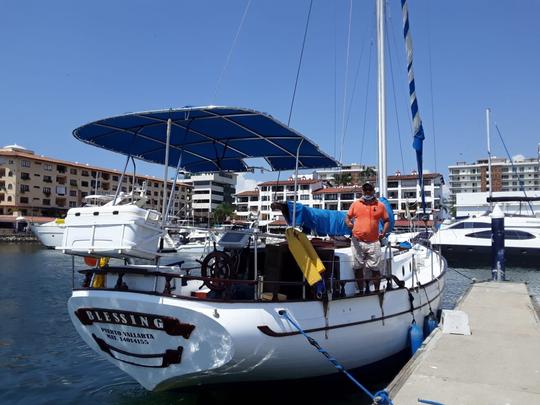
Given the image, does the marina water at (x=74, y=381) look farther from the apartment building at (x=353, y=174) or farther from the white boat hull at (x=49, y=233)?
the apartment building at (x=353, y=174)

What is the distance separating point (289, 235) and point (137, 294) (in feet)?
7.35

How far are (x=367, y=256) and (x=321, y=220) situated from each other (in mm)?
1037

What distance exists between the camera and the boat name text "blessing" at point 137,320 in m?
5.95

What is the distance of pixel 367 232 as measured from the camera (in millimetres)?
7867

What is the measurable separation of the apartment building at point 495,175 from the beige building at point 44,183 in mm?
87860

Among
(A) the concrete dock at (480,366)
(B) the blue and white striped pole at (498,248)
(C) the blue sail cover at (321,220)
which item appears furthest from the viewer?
(B) the blue and white striped pole at (498,248)

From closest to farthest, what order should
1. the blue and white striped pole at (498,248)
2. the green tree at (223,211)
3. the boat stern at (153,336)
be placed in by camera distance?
the boat stern at (153,336)
the blue and white striped pole at (498,248)
the green tree at (223,211)

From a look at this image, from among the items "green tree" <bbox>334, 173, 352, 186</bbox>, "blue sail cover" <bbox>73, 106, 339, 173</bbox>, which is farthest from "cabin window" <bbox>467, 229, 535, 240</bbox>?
"green tree" <bbox>334, 173, 352, 186</bbox>

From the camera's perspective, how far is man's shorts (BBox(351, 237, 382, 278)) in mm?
7906

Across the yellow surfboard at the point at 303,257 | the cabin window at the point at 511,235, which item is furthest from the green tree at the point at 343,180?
the yellow surfboard at the point at 303,257

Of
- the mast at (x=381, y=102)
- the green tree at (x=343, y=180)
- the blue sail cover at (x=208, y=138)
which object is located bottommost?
the blue sail cover at (x=208, y=138)

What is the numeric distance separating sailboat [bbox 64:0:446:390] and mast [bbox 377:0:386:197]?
3.88m

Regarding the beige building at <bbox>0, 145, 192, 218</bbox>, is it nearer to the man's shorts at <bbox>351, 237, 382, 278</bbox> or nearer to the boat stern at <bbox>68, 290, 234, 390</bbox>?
the man's shorts at <bbox>351, 237, 382, 278</bbox>

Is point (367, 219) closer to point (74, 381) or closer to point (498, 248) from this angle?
point (74, 381)
